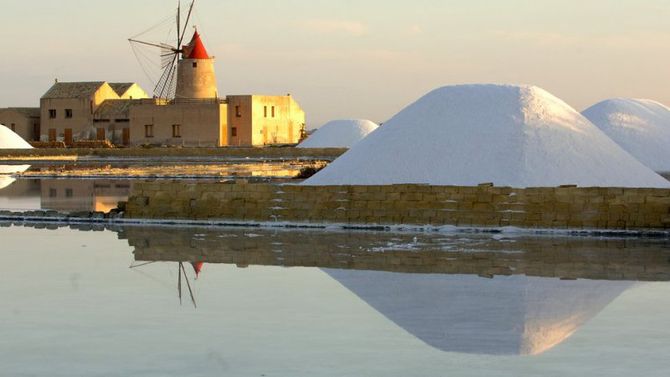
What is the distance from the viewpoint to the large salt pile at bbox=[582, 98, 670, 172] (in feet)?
89.8

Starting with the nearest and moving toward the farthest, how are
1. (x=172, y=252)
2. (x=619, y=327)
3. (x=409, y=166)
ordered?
1. (x=619, y=327)
2. (x=172, y=252)
3. (x=409, y=166)

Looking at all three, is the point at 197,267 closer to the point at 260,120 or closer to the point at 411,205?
the point at 411,205

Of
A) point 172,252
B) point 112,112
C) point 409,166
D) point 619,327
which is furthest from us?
point 112,112

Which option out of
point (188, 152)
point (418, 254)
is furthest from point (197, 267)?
point (188, 152)

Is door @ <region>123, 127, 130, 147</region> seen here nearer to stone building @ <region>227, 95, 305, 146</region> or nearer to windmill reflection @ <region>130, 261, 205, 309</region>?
stone building @ <region>227, 95, 305, 146</region>

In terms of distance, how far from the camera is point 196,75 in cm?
4712

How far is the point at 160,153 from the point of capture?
40.7 m

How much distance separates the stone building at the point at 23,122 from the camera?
5322 centimetres

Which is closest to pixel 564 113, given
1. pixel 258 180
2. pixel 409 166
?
pixel 409 166

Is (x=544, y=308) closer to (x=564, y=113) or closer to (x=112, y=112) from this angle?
(x=564, y=113)

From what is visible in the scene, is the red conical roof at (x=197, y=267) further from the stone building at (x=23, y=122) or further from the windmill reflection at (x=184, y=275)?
the stone building at (x=23, y=122)

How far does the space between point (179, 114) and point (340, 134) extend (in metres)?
7.45

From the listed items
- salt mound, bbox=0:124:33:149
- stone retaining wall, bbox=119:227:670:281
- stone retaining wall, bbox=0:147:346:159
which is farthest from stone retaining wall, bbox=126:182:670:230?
salt mound, bbox=0:124:33:149

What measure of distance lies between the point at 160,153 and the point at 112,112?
31.4 feet
